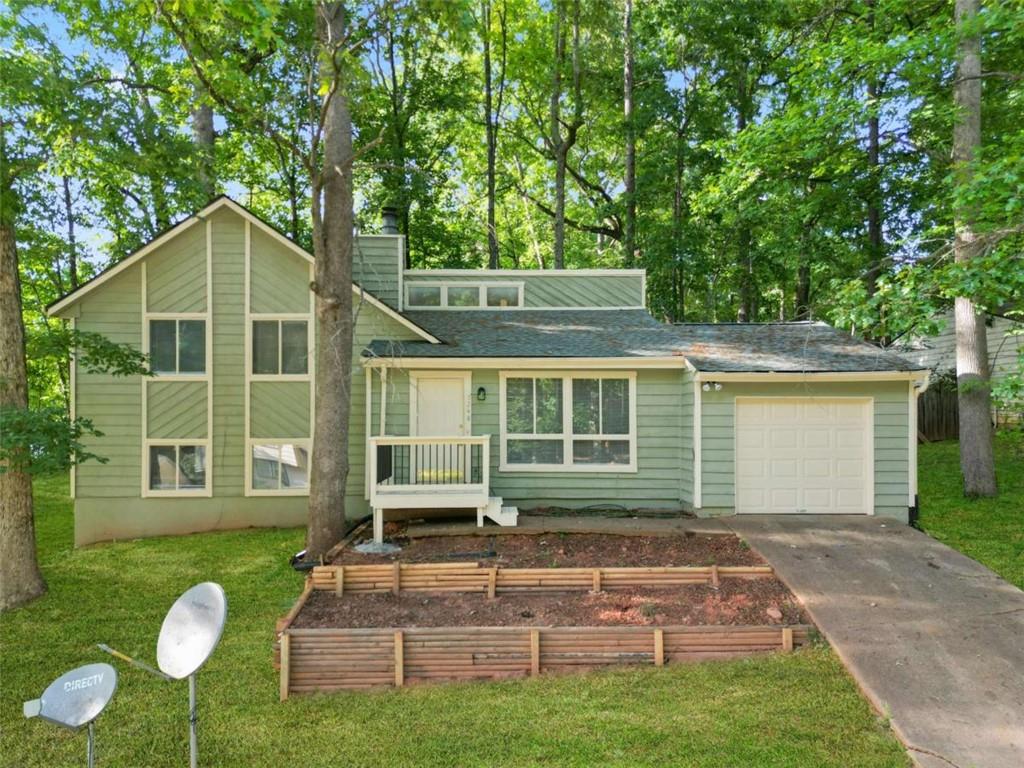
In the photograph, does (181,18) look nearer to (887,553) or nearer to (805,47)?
(887,553)

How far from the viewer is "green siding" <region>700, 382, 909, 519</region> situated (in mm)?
8469

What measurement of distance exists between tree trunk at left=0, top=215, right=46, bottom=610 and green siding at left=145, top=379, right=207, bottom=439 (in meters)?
3.14

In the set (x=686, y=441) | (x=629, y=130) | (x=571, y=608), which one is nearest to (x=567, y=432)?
(x=686, y=441)

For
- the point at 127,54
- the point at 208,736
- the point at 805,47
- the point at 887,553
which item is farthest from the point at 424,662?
the point at 805,47

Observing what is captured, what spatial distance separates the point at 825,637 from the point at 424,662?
10.9 feet

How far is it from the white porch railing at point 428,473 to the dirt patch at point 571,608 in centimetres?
209

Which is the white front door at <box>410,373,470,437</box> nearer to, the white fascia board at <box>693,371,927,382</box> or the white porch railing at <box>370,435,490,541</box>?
the white porch railing at <box>370,435,490,541</box>

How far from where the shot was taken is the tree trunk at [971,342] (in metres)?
9.79

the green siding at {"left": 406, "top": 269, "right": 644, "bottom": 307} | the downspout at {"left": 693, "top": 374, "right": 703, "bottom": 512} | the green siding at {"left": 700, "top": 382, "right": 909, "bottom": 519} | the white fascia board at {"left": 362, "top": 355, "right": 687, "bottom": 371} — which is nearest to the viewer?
the green siding at {"left": 700, "top": 382, "right": 909, "bottom": 519}

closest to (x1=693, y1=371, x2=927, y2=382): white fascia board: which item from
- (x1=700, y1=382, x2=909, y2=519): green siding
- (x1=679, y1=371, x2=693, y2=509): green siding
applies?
(x1=700, y1=382, x2=909, y2=519): green siding

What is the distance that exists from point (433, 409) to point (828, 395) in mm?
6074

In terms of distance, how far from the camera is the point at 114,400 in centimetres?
956

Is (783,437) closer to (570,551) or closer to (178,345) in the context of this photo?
(570,551)

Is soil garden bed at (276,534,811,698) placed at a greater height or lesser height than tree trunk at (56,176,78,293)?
lesser
